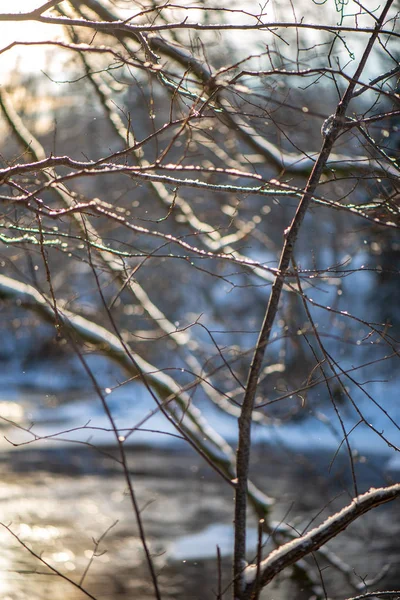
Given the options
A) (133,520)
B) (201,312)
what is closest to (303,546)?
(201,312)

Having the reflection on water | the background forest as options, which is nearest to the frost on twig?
the background forest

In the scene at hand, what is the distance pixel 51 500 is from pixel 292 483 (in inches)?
152

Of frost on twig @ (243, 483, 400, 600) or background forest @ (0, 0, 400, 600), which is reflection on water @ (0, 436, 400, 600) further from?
frost on twig @ (243, 483, 400, 600)

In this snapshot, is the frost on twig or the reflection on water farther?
the reflection on water

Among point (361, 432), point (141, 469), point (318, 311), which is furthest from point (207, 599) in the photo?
point (318, 311)

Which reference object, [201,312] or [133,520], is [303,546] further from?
[133,520]

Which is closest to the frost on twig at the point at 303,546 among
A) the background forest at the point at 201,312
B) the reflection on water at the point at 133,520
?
the background forest at the point at 201,312

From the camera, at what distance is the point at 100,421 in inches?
642

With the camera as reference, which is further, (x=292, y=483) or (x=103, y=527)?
(x=292, y=483)

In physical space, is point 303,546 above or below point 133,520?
below

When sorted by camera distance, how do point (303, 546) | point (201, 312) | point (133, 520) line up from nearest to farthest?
point (303, 546) < point (201, 312) < point (133, 520)

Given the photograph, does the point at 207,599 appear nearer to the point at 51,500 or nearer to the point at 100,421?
the point at 51,500

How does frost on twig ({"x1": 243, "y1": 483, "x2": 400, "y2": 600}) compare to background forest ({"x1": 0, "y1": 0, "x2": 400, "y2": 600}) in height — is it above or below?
Answer: below

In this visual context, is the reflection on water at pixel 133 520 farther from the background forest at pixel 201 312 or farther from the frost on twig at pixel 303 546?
the frost on twig at pixel 303 546
